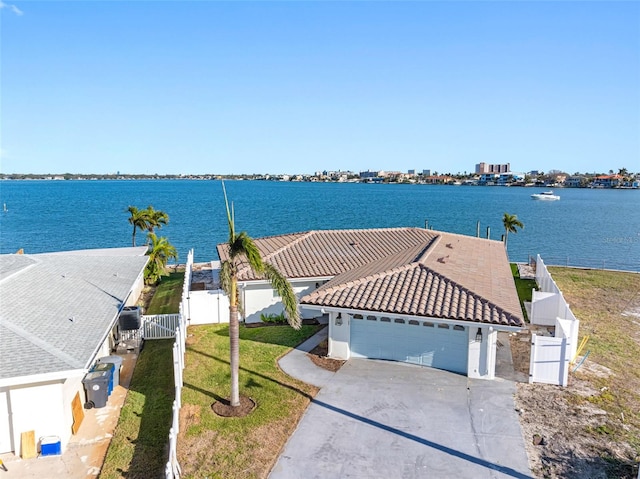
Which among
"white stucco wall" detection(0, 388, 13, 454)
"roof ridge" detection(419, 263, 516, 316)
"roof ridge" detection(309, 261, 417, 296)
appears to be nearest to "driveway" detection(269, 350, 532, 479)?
"roof ridge" detection(419, 263, 516, 316)

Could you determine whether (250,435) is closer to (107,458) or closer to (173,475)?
(173,475)

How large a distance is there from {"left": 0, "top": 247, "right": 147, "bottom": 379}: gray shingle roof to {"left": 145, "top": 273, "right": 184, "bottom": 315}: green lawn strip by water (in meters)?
2.70

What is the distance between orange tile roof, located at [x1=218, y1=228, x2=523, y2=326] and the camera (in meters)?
16.4

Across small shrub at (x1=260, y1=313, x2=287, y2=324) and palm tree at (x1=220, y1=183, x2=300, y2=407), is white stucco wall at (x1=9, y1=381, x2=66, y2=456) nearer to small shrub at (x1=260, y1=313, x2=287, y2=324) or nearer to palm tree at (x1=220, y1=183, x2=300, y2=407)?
palm tree at (x1=220, y1=183, x2=300, y2=407)

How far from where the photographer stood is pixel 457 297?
16.9m

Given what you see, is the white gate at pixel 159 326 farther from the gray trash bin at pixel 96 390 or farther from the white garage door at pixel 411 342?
the white garage door at pixel 411 342

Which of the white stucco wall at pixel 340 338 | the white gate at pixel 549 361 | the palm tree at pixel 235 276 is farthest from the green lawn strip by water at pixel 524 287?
the palm tree at pixel 235 276

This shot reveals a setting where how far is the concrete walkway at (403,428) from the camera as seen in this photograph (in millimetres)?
10945

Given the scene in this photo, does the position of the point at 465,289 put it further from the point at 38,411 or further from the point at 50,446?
the point at 38,411

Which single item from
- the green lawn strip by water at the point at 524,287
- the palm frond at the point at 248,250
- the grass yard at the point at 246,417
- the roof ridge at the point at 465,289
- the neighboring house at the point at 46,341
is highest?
the palm frond at the point at 248,250

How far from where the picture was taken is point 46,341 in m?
12.5

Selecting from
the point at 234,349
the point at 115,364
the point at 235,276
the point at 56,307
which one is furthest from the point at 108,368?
the point at 235,276

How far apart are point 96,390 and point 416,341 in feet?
34.4

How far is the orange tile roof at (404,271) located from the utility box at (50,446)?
28.5ft
